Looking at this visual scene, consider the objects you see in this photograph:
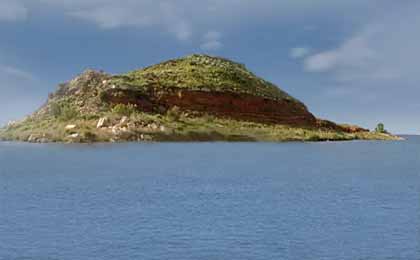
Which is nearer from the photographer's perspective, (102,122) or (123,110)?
(102,122)

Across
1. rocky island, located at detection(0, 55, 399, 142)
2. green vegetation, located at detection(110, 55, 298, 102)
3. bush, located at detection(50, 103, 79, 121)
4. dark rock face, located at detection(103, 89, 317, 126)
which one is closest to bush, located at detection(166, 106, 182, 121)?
rocky island, located at detection(0, 55, 399, 142)

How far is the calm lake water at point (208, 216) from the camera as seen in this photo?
843 inches

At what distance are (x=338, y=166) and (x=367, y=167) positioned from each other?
2992 millimetres

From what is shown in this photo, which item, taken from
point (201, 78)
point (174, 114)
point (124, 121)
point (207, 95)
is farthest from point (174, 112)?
point (201, 78)

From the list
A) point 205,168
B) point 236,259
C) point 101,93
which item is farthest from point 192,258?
point 101,93

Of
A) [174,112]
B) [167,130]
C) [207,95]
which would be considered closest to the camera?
[167,130]

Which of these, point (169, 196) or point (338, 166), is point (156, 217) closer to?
point (169, 196)

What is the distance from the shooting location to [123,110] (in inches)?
4779

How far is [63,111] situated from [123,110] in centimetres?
1423

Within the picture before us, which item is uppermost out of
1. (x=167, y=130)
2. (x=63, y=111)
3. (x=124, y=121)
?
(x=63, y=111)

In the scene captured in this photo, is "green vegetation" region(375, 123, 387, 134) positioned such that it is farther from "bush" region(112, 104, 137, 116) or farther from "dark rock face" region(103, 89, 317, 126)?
"bush" region(112, 104, 137, 116)

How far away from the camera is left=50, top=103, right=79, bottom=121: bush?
122 metres

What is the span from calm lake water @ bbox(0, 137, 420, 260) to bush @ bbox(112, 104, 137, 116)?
71.5m

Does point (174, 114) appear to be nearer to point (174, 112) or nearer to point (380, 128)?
point (174, 112)
